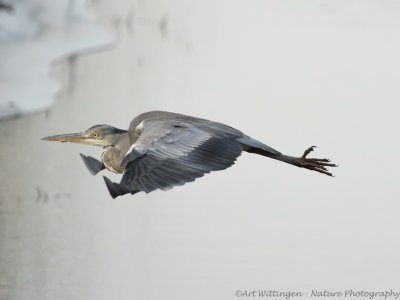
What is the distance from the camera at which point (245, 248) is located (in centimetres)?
753

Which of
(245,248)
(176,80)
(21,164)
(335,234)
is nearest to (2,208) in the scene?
(21,164)

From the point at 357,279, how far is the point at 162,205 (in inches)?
75.4

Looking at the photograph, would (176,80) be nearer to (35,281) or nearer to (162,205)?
(162,205)

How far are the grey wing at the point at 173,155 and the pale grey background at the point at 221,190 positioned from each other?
1.22m

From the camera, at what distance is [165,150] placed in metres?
5.66

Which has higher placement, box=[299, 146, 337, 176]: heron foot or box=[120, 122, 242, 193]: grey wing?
box=[120, 122, 242, 193]: grey wing

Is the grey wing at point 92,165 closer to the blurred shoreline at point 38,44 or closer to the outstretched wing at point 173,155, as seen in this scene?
the outstretched wing at point 173,155

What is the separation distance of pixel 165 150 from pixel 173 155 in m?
0.07

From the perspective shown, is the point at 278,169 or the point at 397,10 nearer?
the point at 278,169

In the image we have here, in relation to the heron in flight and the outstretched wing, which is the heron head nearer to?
the heron in flight

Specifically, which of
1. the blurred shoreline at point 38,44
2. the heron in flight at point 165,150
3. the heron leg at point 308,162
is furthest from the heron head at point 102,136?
the blurred shoreline at point 38,44

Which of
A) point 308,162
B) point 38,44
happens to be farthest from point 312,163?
point 38,44

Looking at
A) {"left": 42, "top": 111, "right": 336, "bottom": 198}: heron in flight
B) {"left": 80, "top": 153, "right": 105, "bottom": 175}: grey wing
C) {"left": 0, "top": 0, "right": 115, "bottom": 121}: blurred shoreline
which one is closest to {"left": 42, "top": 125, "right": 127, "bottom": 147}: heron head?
{"left": 42, "top": 111, "right": 336, "bottom": 198}: heron in flight

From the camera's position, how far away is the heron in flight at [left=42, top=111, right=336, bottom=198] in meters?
5.33
